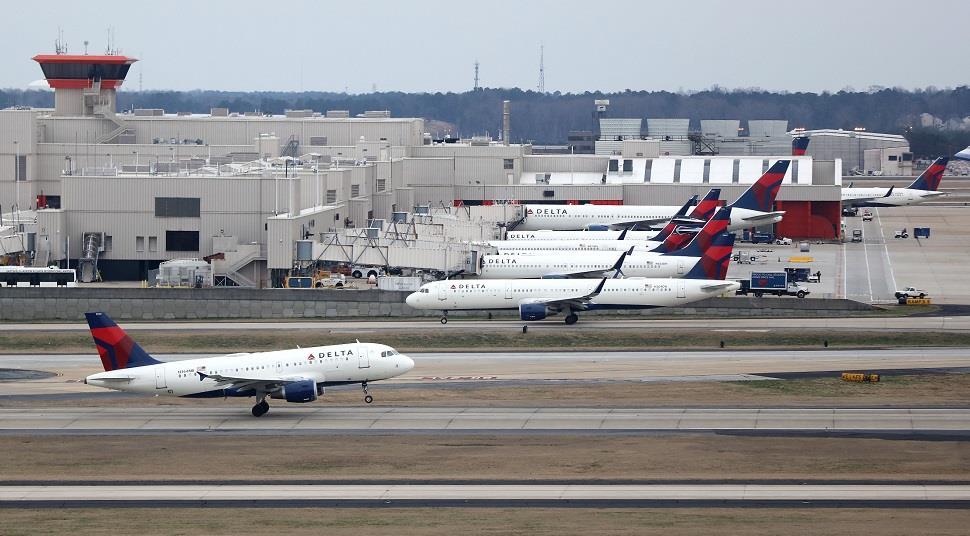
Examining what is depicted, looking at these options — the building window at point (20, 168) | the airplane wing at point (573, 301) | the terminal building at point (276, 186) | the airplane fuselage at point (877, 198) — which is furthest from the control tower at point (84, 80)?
the airplane fuselage at point (877, 198)

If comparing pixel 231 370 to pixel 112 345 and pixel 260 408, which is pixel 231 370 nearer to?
pixel 260 408

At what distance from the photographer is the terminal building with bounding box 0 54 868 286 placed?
11706 centimetres

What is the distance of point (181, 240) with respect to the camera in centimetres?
11825

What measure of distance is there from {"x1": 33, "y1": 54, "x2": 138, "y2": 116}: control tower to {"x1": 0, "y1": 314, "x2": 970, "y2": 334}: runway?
65237 mm

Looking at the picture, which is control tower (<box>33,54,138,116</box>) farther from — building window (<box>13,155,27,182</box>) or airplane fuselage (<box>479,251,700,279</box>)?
airplane fuselage (<box>479,251,700,279</box>)

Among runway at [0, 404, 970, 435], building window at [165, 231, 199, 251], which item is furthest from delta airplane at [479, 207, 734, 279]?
runway at [0, 404, 970, 435]

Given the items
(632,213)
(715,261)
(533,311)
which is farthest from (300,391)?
(632,213)

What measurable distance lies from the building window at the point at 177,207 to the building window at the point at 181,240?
1404 mm

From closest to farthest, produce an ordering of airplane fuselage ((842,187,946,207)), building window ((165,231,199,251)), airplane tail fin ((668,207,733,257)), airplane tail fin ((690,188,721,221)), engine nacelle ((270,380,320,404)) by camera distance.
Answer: engine nacelle ((270,380,320,404))
airplane tail fin ((668,207,733,257))
building window ((165,231,199,251))
airplane tail fin ((690,188,721,221))
airplane fuselage ((842,187,946,207))

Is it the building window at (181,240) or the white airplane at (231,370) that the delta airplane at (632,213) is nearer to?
the building window at (181,240)

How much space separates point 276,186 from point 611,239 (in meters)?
32.7

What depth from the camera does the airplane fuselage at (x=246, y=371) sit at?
6488cm

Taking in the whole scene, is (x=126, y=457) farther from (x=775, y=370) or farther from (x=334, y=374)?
(x=775, y=370)

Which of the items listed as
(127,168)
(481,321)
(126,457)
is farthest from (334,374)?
(127,168)
